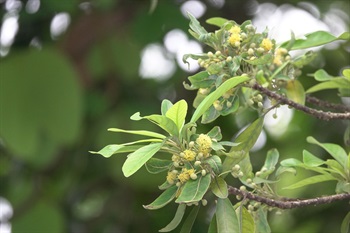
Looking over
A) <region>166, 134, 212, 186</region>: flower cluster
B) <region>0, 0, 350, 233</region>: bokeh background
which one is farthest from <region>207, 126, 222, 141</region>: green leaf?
<region>0, 0, 350, 233</region>: bokeh background

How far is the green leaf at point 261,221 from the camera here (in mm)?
719

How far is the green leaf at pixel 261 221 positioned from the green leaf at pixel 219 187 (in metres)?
0.09

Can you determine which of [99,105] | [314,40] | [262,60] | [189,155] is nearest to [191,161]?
[189,155]

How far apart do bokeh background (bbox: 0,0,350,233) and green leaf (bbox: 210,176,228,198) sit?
0.78 metres

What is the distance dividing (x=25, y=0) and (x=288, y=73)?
0.83 meters

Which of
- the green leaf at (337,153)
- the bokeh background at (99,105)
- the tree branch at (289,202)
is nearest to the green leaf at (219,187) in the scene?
the tree branch at (289,202)

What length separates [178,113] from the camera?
65cm

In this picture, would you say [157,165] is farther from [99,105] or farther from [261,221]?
[99,105]

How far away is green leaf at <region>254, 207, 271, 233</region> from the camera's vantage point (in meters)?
0.72

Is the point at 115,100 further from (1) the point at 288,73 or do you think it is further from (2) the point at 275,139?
(1) the point at 288,73

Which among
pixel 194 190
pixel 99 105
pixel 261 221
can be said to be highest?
pixel 194 190

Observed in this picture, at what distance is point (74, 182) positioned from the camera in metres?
1.69

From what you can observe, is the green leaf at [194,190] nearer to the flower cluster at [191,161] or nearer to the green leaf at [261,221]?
the flower cluster at [191,161]

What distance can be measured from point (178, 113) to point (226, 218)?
96 millimetres
